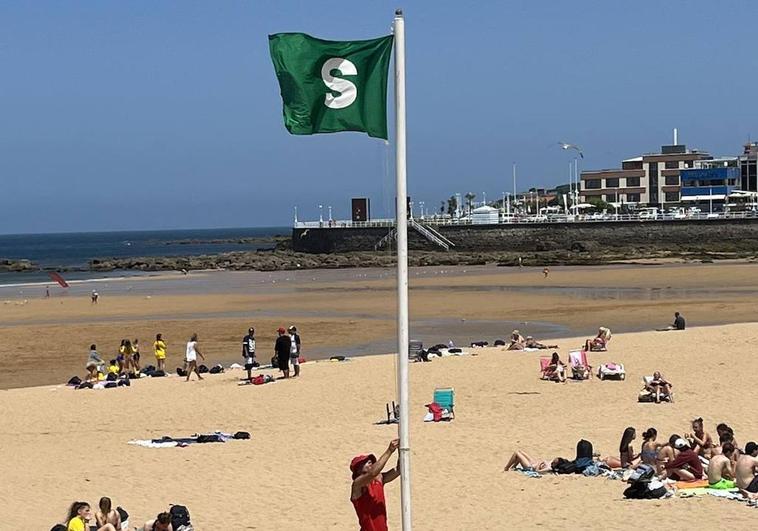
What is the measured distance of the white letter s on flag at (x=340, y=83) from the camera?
7.03 meters

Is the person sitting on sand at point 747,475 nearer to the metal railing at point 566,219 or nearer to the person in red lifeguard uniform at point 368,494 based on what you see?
the person in red lifeguard uniform at point 368,494

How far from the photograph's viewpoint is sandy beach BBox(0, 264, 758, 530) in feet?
38.7

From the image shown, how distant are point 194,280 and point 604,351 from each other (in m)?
41.3

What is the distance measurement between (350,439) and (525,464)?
3.14 meters

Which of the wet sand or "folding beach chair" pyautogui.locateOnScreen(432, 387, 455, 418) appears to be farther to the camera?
the wet sand

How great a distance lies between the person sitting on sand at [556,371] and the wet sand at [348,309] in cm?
728

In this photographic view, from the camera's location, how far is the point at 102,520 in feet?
34.9

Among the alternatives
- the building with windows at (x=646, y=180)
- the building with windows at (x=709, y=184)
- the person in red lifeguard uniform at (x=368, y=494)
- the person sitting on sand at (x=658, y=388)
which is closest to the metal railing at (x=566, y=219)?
the building with windows at (x=709, y=184)

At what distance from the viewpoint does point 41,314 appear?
40875mm

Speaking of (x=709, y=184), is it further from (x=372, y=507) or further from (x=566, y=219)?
(x=372, y=507)

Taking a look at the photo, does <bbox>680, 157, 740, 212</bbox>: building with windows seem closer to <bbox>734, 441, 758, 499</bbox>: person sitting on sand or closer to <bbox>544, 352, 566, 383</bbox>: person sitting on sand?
<bbox>544, 352, 566, 383</bbox>: person sitting on sand

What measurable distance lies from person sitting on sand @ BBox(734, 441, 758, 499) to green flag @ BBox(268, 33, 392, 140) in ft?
21.1

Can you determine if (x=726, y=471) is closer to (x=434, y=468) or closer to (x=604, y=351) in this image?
(x=434, y=468)

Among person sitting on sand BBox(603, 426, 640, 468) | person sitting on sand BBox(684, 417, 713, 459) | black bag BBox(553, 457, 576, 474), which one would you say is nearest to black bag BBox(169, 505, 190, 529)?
black bag BBox(553, 457, 576, 474)
